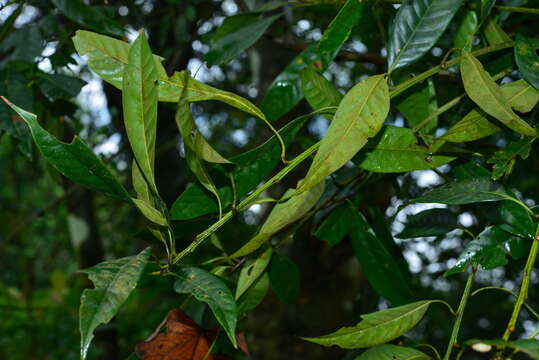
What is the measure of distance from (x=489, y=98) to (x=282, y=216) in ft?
0.79

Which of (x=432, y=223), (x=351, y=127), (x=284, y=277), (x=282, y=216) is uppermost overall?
(x=351, y=127)

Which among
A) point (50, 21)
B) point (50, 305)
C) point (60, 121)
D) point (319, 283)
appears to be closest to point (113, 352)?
point (50, 305)

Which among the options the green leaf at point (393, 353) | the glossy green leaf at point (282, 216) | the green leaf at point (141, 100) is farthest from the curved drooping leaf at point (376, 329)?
the green leaf at point (141, 100)

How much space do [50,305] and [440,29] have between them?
2.73 metres

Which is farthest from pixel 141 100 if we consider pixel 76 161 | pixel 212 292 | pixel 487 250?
pixel 487 250

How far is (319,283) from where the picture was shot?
1946 mm

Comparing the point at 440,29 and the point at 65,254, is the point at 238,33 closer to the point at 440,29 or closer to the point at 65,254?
the point at 440,29

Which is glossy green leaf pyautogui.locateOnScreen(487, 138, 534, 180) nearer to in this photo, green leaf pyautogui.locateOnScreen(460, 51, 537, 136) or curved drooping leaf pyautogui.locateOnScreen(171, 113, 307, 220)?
green leaf pyautogui.locateOnScreen(460, 51, 537, 136)

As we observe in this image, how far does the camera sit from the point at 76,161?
52 centimetres

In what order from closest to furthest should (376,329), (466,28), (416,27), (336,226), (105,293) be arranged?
1. (105,293)
2. (376,329)
3. (416,27)
4. (466,28)
5. (336,226)

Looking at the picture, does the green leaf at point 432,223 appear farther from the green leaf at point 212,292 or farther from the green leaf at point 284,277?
the green leaf at point 212,292

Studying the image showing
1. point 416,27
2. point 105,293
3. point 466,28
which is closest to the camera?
point 105,293

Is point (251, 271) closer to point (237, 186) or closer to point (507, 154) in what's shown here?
point (237, 186)

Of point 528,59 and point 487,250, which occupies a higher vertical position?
point 528,59
